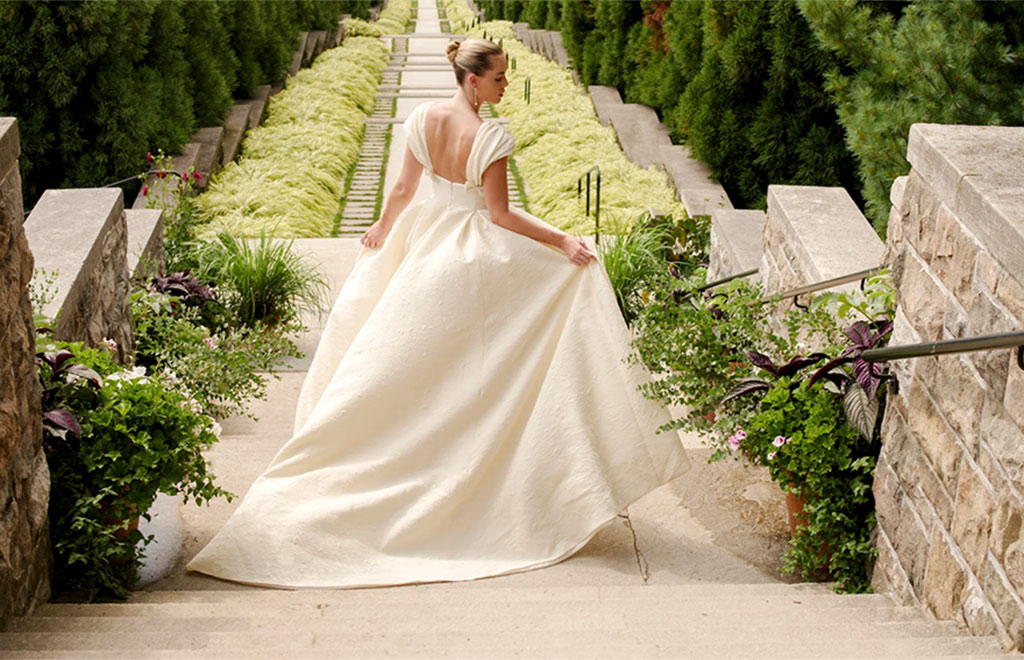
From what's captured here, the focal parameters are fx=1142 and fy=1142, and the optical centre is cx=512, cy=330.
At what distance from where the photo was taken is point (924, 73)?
5598mm

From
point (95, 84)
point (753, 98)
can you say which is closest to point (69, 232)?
point (95, 84)

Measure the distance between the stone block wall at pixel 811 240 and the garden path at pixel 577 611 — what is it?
99cm

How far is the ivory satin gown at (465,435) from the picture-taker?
361cm

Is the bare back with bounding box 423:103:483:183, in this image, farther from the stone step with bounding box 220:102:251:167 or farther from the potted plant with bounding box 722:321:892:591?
the stone step with bounding box 220:102:251:167

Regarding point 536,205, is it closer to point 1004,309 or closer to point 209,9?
point 209,9

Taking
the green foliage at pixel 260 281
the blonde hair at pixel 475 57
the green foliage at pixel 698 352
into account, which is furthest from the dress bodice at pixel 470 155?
the green foliage at pixel 260 281

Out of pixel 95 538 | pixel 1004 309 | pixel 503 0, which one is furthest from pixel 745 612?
pixel 503 0

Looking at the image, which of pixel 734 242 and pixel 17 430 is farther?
pixel 734 242

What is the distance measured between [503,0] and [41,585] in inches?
808

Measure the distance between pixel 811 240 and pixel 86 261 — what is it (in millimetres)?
3064

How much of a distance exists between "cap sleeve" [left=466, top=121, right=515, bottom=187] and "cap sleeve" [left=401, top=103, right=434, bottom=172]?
23 centimetres

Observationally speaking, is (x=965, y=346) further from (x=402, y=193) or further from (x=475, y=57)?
(x=402, y=193)

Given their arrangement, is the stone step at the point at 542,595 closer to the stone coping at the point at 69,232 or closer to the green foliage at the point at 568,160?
the stone coping at the point at 69,232

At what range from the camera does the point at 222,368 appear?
489 centimetres
